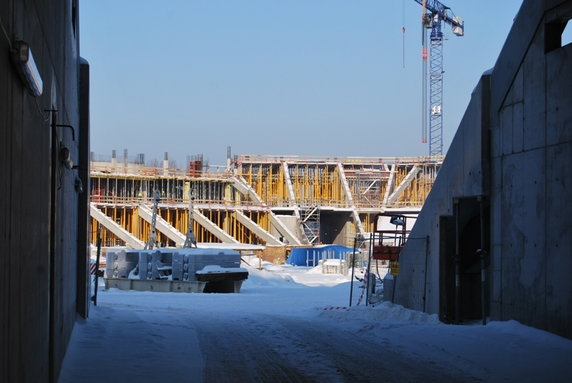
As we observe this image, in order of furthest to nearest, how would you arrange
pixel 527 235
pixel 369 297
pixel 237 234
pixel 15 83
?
1. pixel 237 234
2. pixel 369 297
3. pixel 527 235
4. pixel 15 83

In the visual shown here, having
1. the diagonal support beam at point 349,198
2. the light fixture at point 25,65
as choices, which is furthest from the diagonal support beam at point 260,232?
the light fixture at point 25,65

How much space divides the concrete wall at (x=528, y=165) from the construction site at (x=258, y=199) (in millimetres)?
45096

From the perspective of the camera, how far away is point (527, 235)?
13.6 m

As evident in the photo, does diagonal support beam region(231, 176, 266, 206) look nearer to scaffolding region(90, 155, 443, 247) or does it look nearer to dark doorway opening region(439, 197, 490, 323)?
scaffolding region(90, 155, 443, 247)

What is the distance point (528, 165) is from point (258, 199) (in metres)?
59.4

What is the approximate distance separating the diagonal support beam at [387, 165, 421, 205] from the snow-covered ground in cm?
5876

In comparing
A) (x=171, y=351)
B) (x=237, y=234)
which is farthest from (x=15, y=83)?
(x=237, y=234)

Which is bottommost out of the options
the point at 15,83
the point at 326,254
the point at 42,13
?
the point at 326,254

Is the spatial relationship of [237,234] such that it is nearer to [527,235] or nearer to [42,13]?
[527,235]

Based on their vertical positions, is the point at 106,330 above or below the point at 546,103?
below

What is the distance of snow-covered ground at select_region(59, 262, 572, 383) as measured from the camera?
1005cm

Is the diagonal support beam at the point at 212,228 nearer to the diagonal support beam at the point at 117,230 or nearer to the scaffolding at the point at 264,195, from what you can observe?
the scaffolding at the point at 264,195

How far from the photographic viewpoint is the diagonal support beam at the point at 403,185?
7688 centimetres

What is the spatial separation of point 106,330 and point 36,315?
27.4ft
